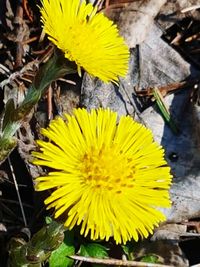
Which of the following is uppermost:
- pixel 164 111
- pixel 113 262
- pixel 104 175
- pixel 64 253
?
pixel 164 111

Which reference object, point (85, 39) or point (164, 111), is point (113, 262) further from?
point (85, 39)

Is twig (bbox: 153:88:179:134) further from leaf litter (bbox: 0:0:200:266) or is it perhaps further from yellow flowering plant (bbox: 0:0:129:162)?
yellow flowering plant (bbox: 0:0:129:162)

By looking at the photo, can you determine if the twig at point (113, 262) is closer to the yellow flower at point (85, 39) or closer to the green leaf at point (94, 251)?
the green leaf at point (94, 251)

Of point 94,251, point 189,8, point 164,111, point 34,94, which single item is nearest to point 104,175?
point 34,94

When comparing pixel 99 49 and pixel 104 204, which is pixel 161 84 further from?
pixel 104 204

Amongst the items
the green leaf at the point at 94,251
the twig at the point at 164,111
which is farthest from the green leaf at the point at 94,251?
the twig at the point at 164,111

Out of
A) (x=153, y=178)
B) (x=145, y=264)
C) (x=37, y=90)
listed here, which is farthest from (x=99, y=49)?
(x=145, y=264)

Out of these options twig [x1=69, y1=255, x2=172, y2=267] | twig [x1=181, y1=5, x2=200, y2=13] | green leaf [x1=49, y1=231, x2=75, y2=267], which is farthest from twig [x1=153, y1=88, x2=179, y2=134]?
green leaf [x1=49, y1=231, x2=75, y2=267]
